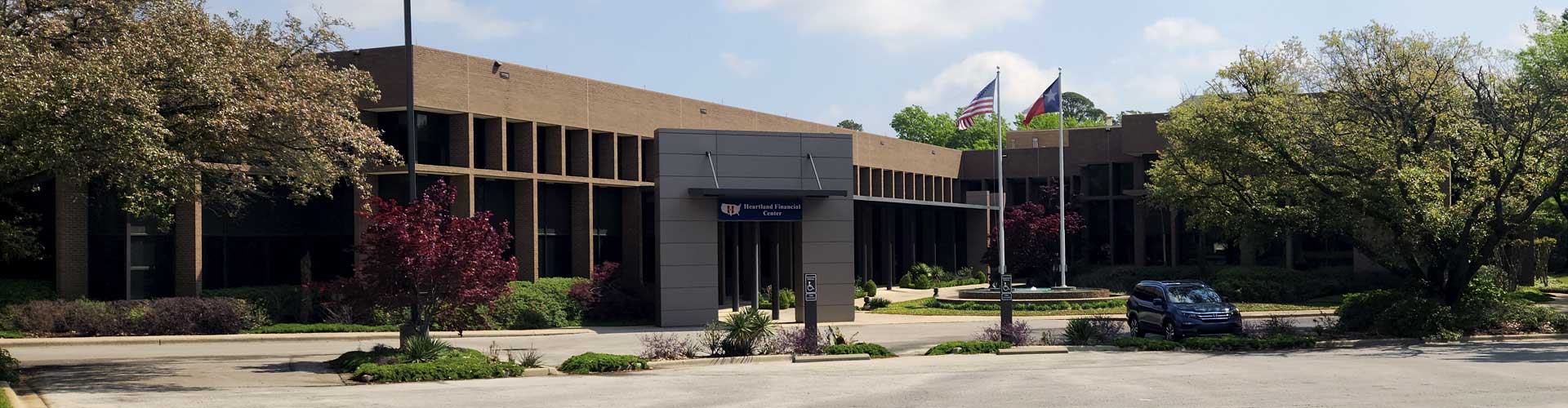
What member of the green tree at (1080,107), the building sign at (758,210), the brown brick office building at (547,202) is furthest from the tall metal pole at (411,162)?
the green tree at (1080,107)

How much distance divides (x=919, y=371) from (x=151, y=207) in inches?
518

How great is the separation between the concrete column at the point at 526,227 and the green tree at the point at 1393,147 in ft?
61.6

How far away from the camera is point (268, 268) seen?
113ft

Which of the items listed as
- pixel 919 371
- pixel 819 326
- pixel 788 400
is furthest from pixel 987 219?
pixel 788 400

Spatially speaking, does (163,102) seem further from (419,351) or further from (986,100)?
(986,100)

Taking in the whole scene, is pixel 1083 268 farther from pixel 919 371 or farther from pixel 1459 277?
pixel 919 371

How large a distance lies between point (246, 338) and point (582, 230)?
41.0 feet

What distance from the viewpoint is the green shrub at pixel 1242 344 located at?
1049 inches

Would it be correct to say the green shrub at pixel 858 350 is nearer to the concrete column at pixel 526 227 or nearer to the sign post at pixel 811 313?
the sign post at pixel 811 313

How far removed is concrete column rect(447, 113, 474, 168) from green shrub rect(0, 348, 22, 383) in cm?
1553

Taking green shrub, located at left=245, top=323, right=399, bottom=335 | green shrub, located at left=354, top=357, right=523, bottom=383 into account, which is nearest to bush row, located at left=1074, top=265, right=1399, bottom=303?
green shrub, located at left=245, top=323, right=399, bottom=335

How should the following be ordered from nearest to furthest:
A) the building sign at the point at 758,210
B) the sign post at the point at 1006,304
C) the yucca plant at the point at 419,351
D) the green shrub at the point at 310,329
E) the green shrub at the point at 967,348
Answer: the yucca plant at the point at 419,351 → the green shrub at the point at 967,348 → the sign post at the point at 1006,304 → the green shrub at the point at 310,329 → the building sign at the point at 758,210

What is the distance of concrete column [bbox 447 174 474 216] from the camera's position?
115 feet

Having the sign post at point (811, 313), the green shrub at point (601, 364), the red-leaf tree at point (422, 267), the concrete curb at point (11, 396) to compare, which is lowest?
the green shrub at point (601, 364)
